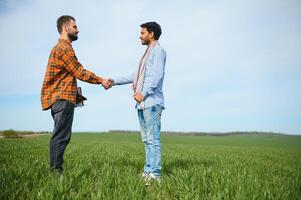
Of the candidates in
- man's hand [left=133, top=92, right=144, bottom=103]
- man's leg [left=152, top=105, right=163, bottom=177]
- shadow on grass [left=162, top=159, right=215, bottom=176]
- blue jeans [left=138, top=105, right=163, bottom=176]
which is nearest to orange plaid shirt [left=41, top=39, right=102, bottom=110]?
man's hand [left=133, top=92, right=144, bottom=103]

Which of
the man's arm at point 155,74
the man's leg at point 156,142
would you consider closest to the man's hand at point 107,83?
the man's arm at point 155,74

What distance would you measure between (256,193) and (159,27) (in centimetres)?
317

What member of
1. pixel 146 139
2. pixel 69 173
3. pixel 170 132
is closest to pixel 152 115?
pixel 146 139

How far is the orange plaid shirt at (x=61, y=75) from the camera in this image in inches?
174

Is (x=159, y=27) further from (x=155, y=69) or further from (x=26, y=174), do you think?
(x=26, y=174)

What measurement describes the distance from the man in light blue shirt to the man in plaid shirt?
975 millimetres

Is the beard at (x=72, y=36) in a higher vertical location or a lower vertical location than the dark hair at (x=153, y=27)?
lower

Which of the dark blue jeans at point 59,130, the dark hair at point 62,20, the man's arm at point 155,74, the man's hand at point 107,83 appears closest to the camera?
the dark blue jeans at point 59,130

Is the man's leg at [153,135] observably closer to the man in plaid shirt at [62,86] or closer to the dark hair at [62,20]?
the man in plaid shirt at [62,86]

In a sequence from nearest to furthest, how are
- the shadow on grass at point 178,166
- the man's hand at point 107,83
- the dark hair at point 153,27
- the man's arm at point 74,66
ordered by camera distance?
1. the man's arm at point 74,66
2. the dark hair at point 153,27
3. the man's hand at point 107,83
4. the shadow on grass at point 178,166

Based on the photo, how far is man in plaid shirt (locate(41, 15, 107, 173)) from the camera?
436 cm

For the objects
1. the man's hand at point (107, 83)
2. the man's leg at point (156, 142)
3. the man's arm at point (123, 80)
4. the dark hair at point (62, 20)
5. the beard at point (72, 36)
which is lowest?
the man's leg at point (156, 142)

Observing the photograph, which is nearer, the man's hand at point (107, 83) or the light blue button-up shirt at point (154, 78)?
the light blue button-up shirt at point (154, 78)

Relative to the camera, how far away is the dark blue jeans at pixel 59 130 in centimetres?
434
